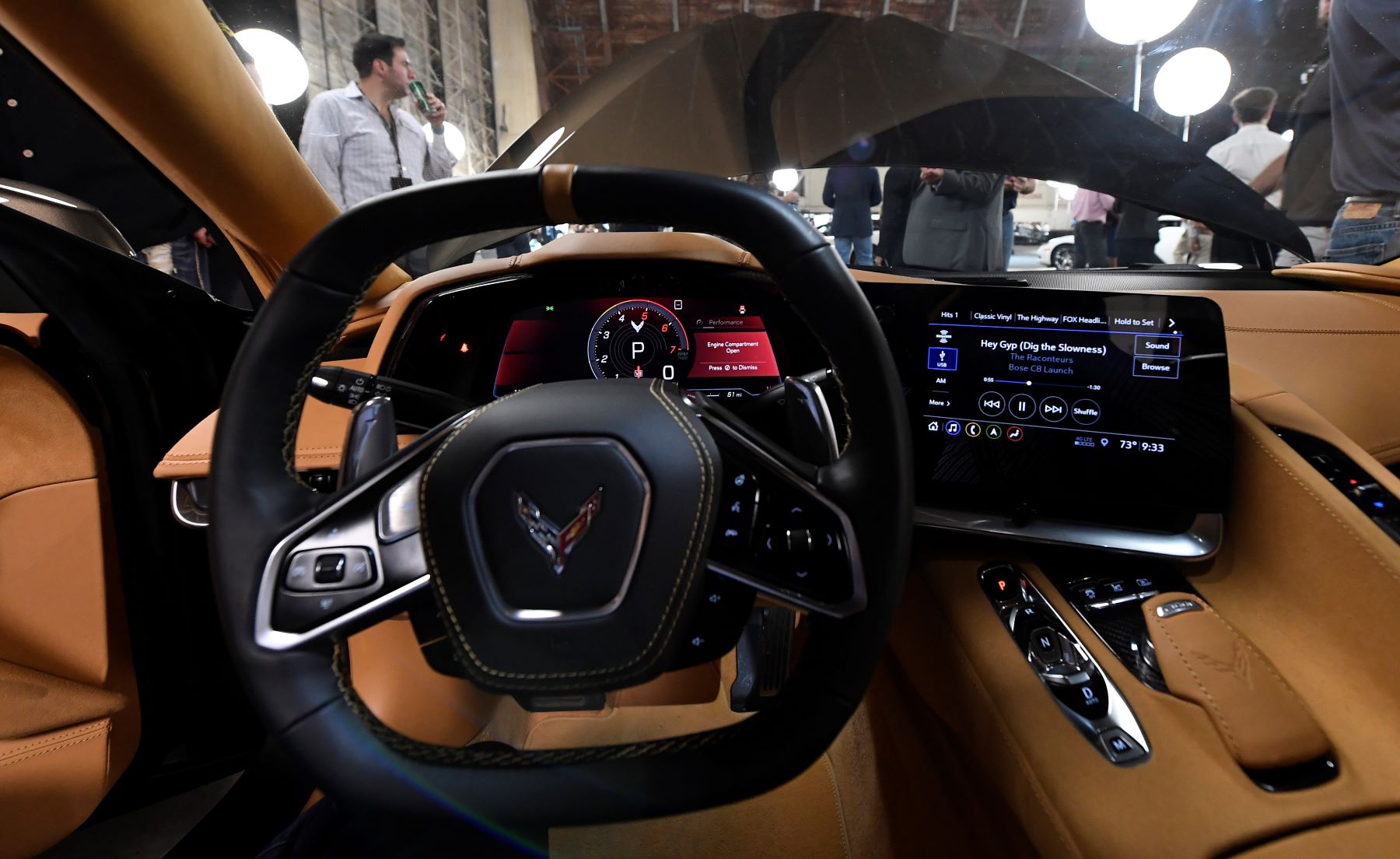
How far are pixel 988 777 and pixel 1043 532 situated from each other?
347 mm

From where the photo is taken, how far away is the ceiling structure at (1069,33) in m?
1.45

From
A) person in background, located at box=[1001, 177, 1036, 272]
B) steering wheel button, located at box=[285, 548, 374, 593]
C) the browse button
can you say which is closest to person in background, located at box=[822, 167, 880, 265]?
person in background, located at box=[1001, 177, 1036, 272]

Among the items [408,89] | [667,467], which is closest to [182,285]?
[408,89]

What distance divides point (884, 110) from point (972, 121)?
18cm

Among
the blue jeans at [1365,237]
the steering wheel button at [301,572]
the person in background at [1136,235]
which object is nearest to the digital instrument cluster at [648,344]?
the steering wheel button at [301,572]

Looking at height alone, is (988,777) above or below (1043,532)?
below

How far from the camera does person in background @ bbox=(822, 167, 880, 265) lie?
1577 mm

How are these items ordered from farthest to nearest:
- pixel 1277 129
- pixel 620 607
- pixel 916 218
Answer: pixel 916 218 < pixel 1277 129 < pixel 620 607

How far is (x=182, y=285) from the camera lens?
1.30 m

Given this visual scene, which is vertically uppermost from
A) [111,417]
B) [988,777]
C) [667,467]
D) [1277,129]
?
[1277,129]

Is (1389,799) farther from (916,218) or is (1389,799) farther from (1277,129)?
(1277,129)

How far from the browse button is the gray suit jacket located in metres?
0.71

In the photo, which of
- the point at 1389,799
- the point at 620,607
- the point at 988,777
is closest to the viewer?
the point at 620,607

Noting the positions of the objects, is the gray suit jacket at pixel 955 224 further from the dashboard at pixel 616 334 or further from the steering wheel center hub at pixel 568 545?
the steering wheel center hub at pixel 568 545
